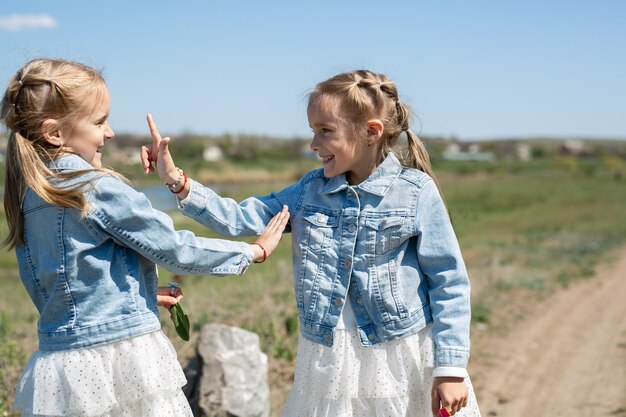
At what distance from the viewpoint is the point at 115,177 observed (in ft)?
8.65

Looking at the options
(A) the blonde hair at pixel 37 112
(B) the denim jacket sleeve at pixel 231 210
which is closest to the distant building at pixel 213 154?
(B) the denim jacket sleeve at pixel 231 210

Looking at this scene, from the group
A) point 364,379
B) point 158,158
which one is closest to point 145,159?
point 158,158

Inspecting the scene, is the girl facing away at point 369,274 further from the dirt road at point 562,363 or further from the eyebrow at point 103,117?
the dirt road at point 562,363

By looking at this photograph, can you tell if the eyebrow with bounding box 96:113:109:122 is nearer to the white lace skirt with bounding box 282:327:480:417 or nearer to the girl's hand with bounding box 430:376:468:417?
the white lace skirt with bounding box 282:327:480:417

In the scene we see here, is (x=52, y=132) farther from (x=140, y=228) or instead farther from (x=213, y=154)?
(x=213, y=154)

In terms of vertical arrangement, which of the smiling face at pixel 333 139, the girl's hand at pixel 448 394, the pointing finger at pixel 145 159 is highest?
the smiling face at pixel 333 139

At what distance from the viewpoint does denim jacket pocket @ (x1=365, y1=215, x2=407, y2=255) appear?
2.90m

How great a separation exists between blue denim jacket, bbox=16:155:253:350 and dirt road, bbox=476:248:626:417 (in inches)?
141

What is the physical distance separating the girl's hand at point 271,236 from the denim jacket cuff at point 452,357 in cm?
69

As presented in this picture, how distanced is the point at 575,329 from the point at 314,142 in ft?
19.2

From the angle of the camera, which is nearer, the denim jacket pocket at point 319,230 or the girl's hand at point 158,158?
the girl's hand at point 158,158

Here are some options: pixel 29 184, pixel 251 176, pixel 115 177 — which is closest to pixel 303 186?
pixel 115 177

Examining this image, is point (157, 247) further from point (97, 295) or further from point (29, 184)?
point (29, 184)

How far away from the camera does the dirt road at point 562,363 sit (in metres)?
5.71
